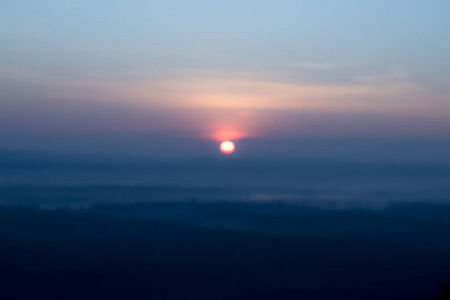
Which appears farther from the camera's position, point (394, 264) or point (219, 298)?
point (394, 264)

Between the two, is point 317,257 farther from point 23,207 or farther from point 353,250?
point 23,207

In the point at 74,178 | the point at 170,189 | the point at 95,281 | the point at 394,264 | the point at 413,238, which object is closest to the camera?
the point at 95,281

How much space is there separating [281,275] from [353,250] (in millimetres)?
14624

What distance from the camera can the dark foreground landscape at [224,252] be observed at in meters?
42.2

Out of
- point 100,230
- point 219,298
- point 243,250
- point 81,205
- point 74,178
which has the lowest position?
point 219,298

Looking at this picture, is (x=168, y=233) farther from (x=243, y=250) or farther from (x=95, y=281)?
(x=95, y=281)

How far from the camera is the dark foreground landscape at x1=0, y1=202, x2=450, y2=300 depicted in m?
42.2

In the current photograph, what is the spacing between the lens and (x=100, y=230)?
222ft

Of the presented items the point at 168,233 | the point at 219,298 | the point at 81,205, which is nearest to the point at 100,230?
the point at 168,233

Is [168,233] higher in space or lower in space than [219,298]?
higher

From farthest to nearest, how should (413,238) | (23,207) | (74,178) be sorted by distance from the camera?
1. (74,178)
2. (23,207)
3. (413,238)

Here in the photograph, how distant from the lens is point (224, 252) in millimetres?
54094

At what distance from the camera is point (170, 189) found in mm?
100312

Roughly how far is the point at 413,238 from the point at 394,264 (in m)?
13.2
